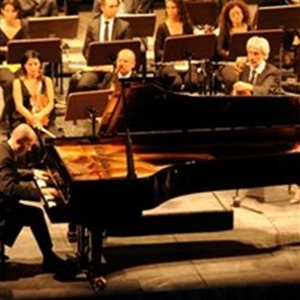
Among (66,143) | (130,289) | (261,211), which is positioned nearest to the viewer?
(130,289)

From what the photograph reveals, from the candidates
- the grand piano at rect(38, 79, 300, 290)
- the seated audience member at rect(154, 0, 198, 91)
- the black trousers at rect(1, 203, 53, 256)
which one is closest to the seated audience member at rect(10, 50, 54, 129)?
the seated audience member at rect(154, 0, 198, 91)

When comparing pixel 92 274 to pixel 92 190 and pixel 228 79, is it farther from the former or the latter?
pixel 228 79

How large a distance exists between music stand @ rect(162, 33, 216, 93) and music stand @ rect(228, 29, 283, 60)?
0.23 m

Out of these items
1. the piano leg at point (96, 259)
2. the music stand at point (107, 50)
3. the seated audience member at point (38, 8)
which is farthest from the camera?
the seated audience member at point (38, 8)

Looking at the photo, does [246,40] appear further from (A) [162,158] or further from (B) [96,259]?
(B) [96,259]

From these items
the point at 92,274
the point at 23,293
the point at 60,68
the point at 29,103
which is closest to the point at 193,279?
the point at 92,274

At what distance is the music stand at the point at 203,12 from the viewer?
11.6 meters

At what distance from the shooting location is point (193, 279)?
7.75m

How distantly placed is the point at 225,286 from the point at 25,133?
6.14 feet

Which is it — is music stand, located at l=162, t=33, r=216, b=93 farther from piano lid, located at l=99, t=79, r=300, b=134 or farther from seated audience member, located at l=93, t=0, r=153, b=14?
piano lid, located at l=99, t=79, r=300, b=134

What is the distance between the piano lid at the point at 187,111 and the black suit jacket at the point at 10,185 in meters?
0.78

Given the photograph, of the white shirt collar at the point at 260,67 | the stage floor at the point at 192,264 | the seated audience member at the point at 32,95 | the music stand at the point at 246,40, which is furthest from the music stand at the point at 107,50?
the stage floor at the point at 192,264

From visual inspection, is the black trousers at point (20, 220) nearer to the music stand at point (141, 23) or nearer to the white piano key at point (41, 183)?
the white piano key at point (41, 183)

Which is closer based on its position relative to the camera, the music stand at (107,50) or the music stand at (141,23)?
the music stand at (107,50)
